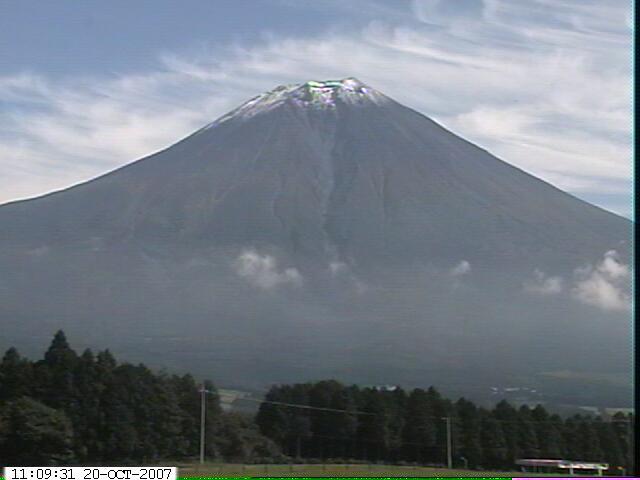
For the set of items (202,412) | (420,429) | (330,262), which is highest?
(330,262)

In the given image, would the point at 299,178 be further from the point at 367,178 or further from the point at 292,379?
the point at 292,379

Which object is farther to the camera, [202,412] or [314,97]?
[314,97]

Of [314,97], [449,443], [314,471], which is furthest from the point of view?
[314,97]

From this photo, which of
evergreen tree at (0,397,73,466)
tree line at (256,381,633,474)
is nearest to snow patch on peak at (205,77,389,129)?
tree line at (256,381,633,474)

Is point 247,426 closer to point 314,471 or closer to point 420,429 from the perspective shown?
point 314,471

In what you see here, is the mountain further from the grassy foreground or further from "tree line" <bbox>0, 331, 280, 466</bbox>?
the grassy foreground

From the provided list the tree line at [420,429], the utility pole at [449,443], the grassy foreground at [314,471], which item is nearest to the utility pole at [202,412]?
the grassy foreground at [314,471]

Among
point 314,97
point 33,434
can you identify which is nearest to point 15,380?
point 33,434
